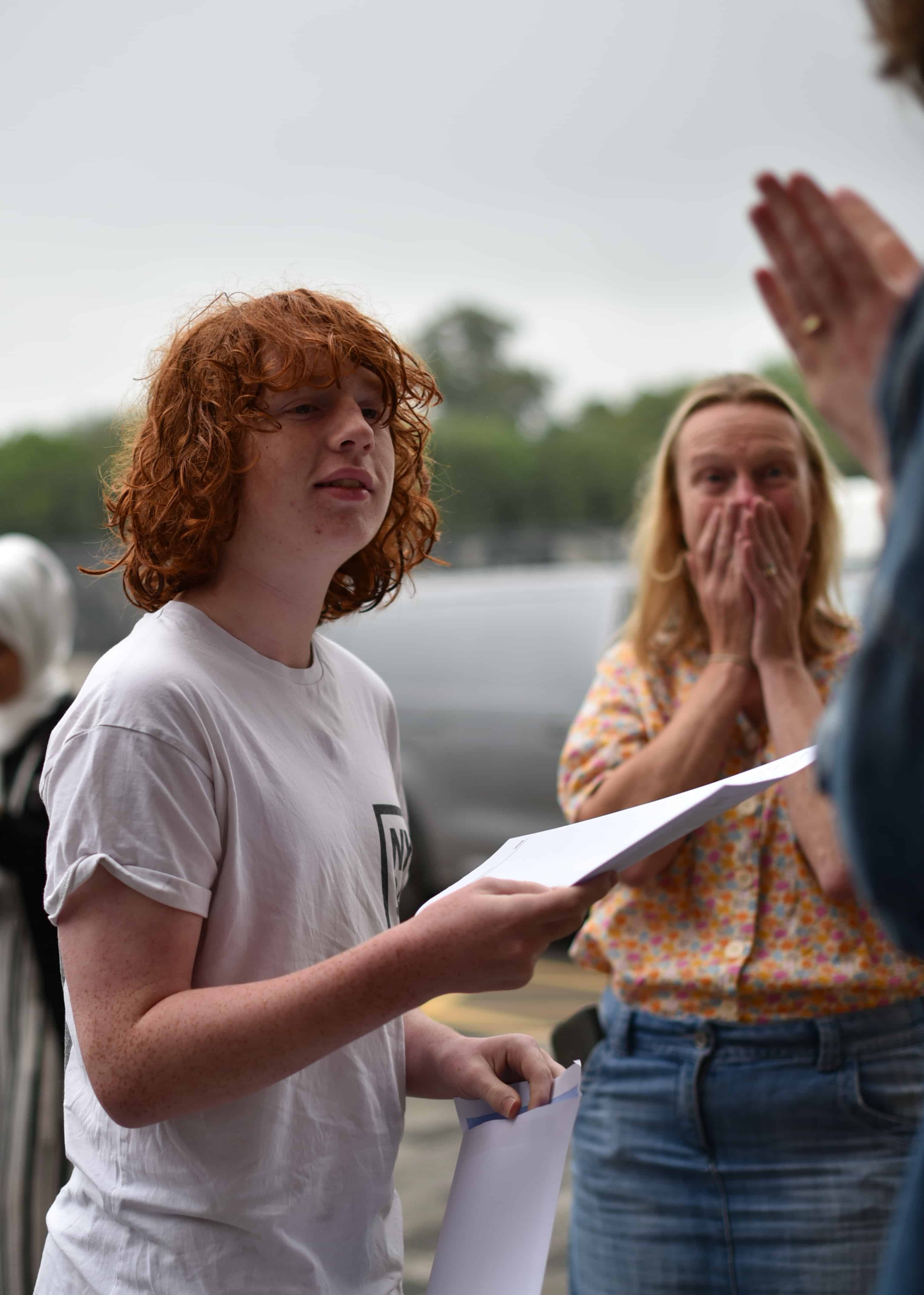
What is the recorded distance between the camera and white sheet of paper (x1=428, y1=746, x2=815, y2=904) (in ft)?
3.46

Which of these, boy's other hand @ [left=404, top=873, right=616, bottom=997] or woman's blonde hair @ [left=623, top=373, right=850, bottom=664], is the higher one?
woman's blonde hair @ [left=623, top=373, right=850, bottom=664]

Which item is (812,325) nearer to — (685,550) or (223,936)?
(223,936)

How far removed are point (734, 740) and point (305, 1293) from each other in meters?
1.04

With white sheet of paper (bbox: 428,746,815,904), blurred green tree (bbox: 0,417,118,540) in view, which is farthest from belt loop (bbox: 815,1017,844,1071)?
blurred green tree (bbox: 0,417,118,540)

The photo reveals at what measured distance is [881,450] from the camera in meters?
0.79

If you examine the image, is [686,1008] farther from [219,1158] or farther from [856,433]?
[856,433]

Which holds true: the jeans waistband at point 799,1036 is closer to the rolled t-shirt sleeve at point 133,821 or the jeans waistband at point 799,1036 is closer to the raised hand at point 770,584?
the raised hand at point 770,584

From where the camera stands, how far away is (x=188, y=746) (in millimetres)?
1203

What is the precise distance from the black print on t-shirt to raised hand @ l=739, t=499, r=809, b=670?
662 millimetres

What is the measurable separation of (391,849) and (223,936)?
29 cm

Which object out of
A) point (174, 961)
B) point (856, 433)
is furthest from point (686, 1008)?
point (856, 433)

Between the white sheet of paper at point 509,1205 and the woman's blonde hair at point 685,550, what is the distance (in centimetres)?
84

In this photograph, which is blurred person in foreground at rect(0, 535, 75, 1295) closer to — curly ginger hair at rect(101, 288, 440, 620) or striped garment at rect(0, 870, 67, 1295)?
striped garment at rect(0, 870, 67, 1295)

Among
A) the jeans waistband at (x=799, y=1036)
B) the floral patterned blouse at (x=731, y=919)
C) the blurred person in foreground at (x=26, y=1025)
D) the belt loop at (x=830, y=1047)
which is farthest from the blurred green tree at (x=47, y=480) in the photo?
the belt loop at (x=830, y=1047)
